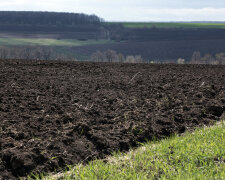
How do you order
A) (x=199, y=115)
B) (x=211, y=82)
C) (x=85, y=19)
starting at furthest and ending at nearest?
1. (x=85, y=19)
2. (x=211, y=82)
3. (x=199, y=115)

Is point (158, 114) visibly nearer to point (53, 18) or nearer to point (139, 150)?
point (139, 150)

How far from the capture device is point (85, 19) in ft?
440

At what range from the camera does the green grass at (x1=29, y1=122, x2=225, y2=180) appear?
420 cm

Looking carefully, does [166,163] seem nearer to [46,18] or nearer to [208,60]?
[208,60]

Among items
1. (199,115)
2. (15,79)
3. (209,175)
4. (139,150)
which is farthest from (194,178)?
(15,79)

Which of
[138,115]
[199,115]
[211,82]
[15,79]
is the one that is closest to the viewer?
[138,115]

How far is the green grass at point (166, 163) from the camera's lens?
Answer: 4.20m

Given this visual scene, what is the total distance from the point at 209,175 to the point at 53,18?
135248mm

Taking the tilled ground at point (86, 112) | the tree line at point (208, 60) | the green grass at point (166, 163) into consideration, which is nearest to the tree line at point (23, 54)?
the tree line at point (208, 60)

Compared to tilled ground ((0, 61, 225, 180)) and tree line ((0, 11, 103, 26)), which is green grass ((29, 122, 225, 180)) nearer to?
tilled ground ((0, 61, 225, 180))

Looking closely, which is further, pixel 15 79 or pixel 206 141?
pixel 15 79

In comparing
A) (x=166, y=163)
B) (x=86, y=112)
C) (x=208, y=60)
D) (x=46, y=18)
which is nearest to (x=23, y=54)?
(x=208, y=60)

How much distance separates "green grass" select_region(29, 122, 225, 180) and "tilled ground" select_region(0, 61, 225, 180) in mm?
471

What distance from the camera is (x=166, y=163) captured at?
455 cm
